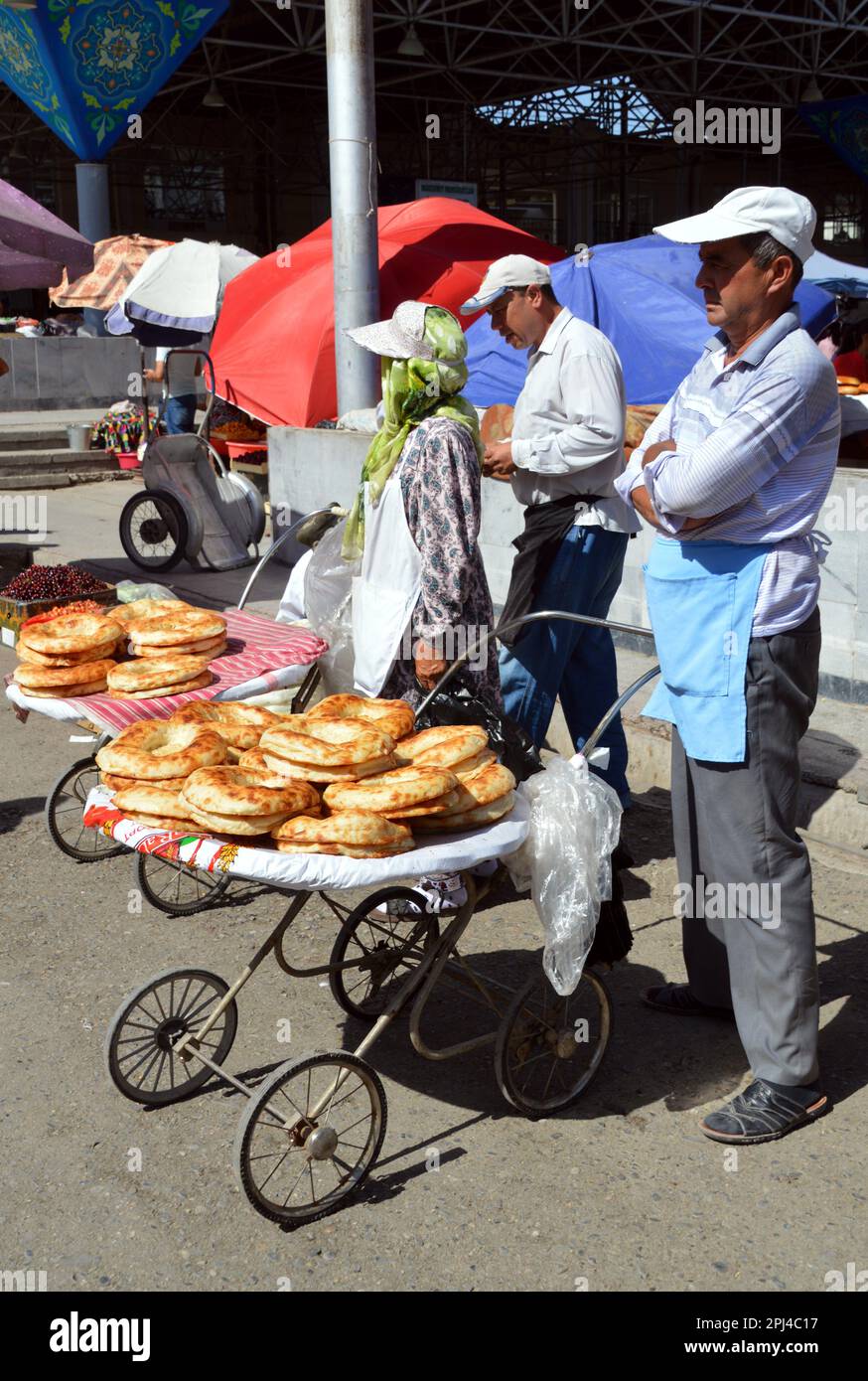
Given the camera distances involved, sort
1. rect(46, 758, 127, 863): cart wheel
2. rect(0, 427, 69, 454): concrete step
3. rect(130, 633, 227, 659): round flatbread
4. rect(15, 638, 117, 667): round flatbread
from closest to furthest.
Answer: rect(15, 638, 117, 667): round flatbread, rect(130, 633, 227, 659): round flatbread, rect(46, 758, 127, 863): cart wheel, rect(0, 427, 69, 454): concrete step

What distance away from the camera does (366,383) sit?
9648 mm

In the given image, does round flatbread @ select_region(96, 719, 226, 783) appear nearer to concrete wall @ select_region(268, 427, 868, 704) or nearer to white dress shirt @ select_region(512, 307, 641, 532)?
white dress shirt @ select_region(512, 307, 641, 532)

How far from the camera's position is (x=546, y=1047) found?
11.2ft

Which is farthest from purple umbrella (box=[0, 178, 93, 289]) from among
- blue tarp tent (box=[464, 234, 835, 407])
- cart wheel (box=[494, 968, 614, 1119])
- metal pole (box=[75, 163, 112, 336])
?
metal pole (box=[75, 163, 112, 336])

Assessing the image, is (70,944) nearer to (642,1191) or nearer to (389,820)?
(389,820)

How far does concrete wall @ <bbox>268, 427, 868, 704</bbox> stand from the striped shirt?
2.22 m

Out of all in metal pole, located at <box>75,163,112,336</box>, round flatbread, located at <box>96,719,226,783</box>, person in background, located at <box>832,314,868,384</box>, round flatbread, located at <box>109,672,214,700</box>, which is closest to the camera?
round flatbread, located at <box>96,719,226,783</box>

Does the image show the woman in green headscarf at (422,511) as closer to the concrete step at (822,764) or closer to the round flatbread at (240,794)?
the round flatbread at (240,794)

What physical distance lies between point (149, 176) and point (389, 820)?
3672cm

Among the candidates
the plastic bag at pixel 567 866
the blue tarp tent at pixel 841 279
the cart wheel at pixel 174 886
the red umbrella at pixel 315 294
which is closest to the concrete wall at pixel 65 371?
the red umbrella at pixel 315 294

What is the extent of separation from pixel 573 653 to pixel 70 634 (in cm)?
175

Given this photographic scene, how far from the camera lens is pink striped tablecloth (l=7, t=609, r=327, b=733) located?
4004 mm
